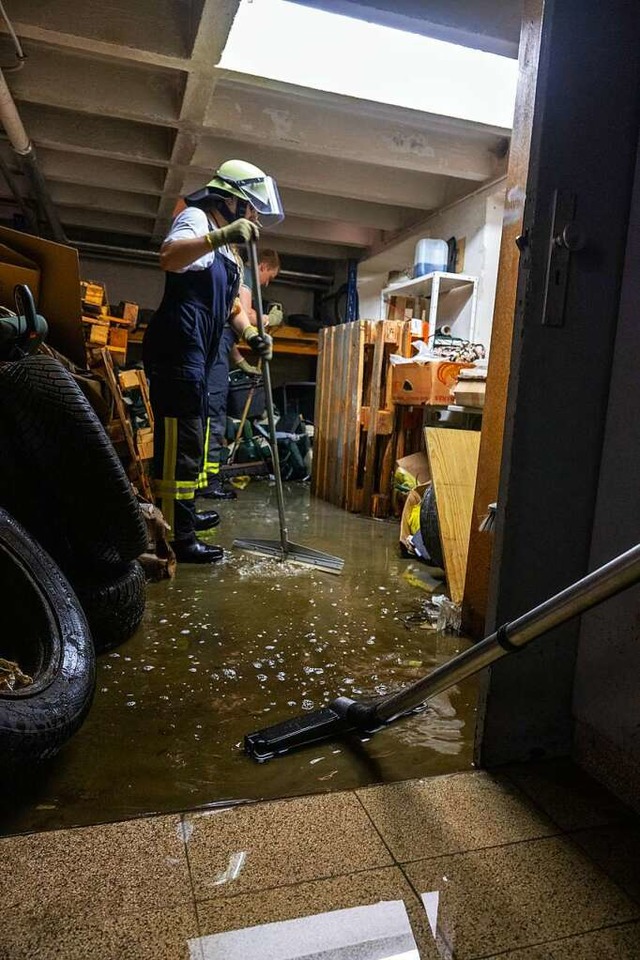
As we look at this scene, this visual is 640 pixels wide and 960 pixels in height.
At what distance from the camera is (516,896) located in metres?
0.94

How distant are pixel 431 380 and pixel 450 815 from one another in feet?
9.81

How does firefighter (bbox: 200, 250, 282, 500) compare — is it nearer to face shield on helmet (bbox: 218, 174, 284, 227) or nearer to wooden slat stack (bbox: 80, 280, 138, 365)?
face shield on helmet (bbox: 218, 174, 284, 227)

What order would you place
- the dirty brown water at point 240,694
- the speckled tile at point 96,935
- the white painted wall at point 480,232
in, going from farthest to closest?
the white painted wall at point 480,232, the dirty brown water at point 240,694, the speckled tile at point 96,935

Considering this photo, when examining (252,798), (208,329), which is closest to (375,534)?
(208,329)

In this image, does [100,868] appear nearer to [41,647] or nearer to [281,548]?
[41,647]

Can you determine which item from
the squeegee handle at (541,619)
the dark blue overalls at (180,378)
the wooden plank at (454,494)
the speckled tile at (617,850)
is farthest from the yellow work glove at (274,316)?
the speckled tile at (617,850)

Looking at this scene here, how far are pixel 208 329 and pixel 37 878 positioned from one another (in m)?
2.54

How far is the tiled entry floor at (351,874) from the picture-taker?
0.86 metres

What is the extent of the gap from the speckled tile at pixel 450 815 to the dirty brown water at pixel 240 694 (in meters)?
0.10

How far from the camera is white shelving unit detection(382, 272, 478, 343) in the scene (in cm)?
488

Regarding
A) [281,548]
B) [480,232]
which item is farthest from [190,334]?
[480,232]

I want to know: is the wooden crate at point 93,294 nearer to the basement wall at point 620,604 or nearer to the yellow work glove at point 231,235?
the yellow work glove at point 231,235

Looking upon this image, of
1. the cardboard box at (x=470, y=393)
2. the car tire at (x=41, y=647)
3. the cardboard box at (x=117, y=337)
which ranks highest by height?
the cardboard box at (x=117, y=337)

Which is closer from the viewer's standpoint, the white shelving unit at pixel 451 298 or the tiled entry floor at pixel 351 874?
the tiled entry floor at pixel 351 874
